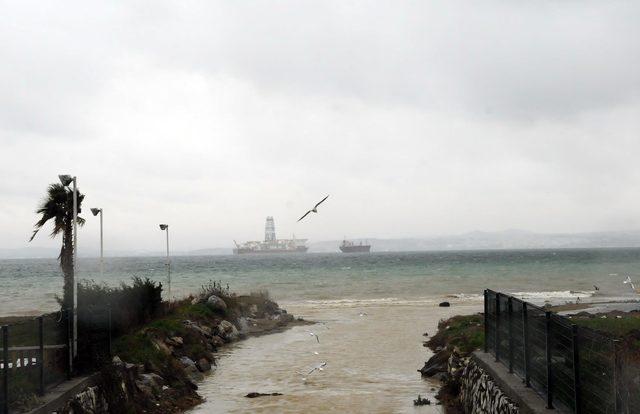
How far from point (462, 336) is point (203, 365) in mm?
8865

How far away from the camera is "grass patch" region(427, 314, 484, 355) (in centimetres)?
1769

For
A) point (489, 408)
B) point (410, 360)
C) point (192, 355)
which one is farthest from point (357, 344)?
point (489, 408)

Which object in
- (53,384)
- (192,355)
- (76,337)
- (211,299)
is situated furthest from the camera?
(211,299)

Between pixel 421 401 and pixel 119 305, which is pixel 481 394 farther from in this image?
pixel 119 305

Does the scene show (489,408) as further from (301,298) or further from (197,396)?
(301,298)

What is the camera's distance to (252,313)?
3462 cm

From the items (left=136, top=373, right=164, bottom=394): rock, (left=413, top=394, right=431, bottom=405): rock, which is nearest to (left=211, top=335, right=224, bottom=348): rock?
(left=136, top=373, right=164, bottom=394): rock

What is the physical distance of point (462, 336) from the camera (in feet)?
67.3

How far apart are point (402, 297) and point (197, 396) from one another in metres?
37.8

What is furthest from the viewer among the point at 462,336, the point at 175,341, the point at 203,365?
the point at 175,341

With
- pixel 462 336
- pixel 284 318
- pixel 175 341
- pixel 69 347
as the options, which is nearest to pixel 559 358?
pixel 69 347

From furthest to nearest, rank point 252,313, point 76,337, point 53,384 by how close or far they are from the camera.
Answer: point 252,313
point 76,337
point 53,384

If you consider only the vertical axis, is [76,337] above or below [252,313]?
above

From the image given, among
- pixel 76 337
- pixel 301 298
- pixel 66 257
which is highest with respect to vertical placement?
pixel 66 257
